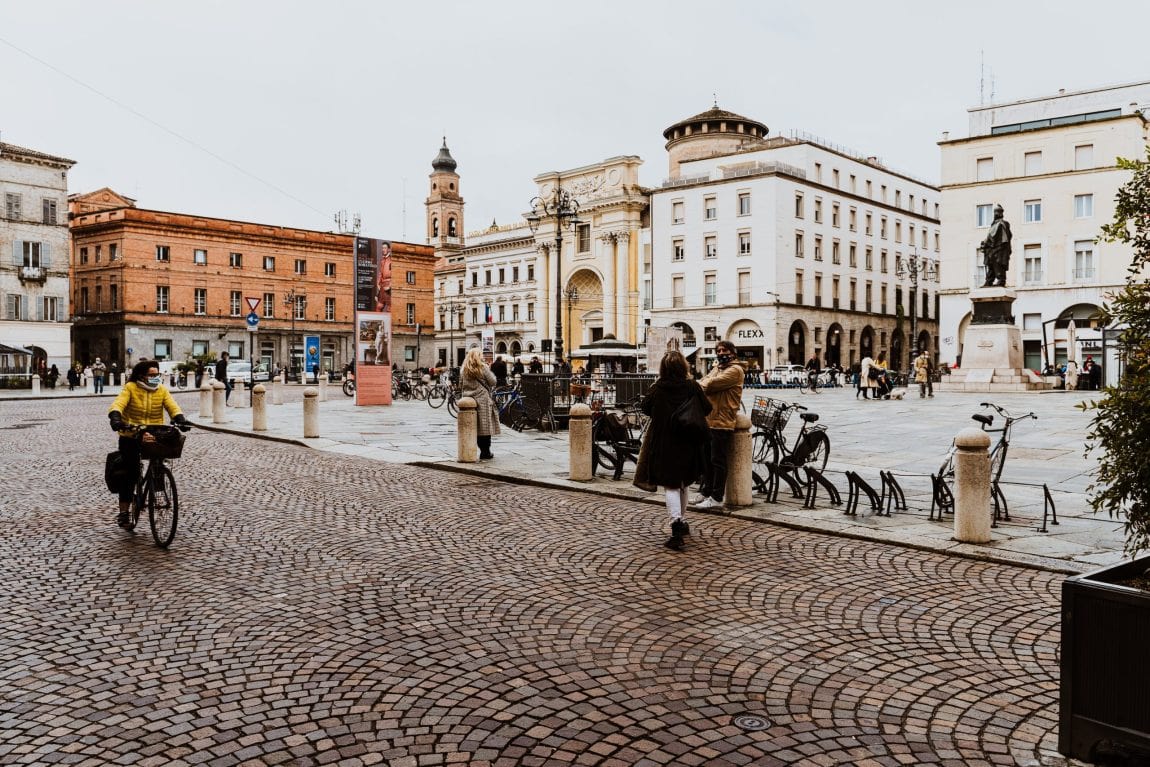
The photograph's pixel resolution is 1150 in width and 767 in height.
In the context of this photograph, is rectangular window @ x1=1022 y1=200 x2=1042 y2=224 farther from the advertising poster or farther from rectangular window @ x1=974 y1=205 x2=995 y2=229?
the advertising poster

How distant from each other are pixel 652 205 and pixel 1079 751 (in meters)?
66.4

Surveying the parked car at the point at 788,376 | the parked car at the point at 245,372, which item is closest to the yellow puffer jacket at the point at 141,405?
the parked car at the point at 788,376

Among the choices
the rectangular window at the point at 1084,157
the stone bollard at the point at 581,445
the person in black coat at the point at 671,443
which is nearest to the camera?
the person in black coat at the point at 671,443

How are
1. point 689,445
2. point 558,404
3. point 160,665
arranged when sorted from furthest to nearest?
1. point 558,404
2. point 689,445
3. point 160,665

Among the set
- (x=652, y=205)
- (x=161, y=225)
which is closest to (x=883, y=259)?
(x=652, y=205)

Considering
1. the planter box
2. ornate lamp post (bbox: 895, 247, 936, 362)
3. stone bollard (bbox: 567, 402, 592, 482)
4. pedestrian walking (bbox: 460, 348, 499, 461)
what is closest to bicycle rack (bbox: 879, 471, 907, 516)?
stone bollard (bbox: 567, 402, 592, 482)

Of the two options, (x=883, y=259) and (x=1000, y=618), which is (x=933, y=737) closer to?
(x=1000, y=618)

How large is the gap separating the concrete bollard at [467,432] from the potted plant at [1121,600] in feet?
32.4

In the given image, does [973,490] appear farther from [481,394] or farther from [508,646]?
[481,394]

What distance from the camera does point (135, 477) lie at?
773 cm

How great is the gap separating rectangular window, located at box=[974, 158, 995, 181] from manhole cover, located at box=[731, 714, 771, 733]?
5532 cm

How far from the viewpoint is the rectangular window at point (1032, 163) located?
165 ft

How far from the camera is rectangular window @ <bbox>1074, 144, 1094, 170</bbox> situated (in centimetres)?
4862

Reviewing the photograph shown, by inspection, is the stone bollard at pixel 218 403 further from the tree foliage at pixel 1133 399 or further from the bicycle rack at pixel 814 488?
the tree foliage at pixel 1133 399
